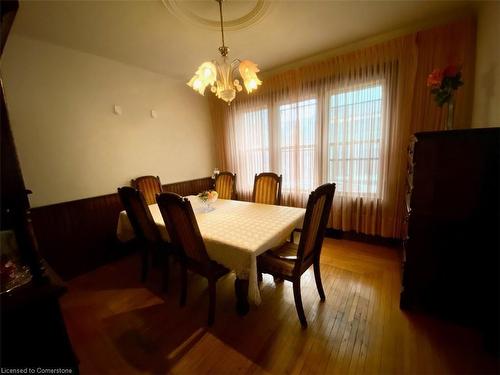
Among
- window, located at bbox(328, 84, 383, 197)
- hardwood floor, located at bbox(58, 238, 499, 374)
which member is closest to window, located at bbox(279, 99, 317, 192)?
window, located at bbox(328, 84, 383, 197)

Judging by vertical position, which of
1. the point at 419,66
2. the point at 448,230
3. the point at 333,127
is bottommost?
the point at 448,230

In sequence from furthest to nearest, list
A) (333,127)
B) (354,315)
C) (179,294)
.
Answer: (333,127), (179,294), (354,315)

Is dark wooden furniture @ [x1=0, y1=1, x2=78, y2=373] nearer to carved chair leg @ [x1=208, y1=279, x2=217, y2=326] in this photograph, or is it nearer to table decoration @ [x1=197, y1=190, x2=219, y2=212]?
carved chair leg @ [x1=208, y1=279, x2=217, y2=326]

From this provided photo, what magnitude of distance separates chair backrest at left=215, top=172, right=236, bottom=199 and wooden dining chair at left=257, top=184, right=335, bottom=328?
139cm

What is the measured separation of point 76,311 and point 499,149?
3.35 meters

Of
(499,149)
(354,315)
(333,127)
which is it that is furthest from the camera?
(333,127)

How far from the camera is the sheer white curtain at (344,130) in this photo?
7.65ft

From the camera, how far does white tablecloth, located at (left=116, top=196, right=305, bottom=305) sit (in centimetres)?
134

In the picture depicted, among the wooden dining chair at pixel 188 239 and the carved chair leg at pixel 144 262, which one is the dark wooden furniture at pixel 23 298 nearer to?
the wooden dining chair at pixel 188 239

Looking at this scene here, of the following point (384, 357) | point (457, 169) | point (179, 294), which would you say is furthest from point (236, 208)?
point (457, 169)

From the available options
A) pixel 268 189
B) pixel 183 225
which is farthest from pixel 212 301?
pixel 268 189

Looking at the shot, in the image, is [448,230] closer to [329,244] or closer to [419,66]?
[329,244]

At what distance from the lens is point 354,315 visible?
5.22ft

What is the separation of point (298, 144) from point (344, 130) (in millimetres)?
646
